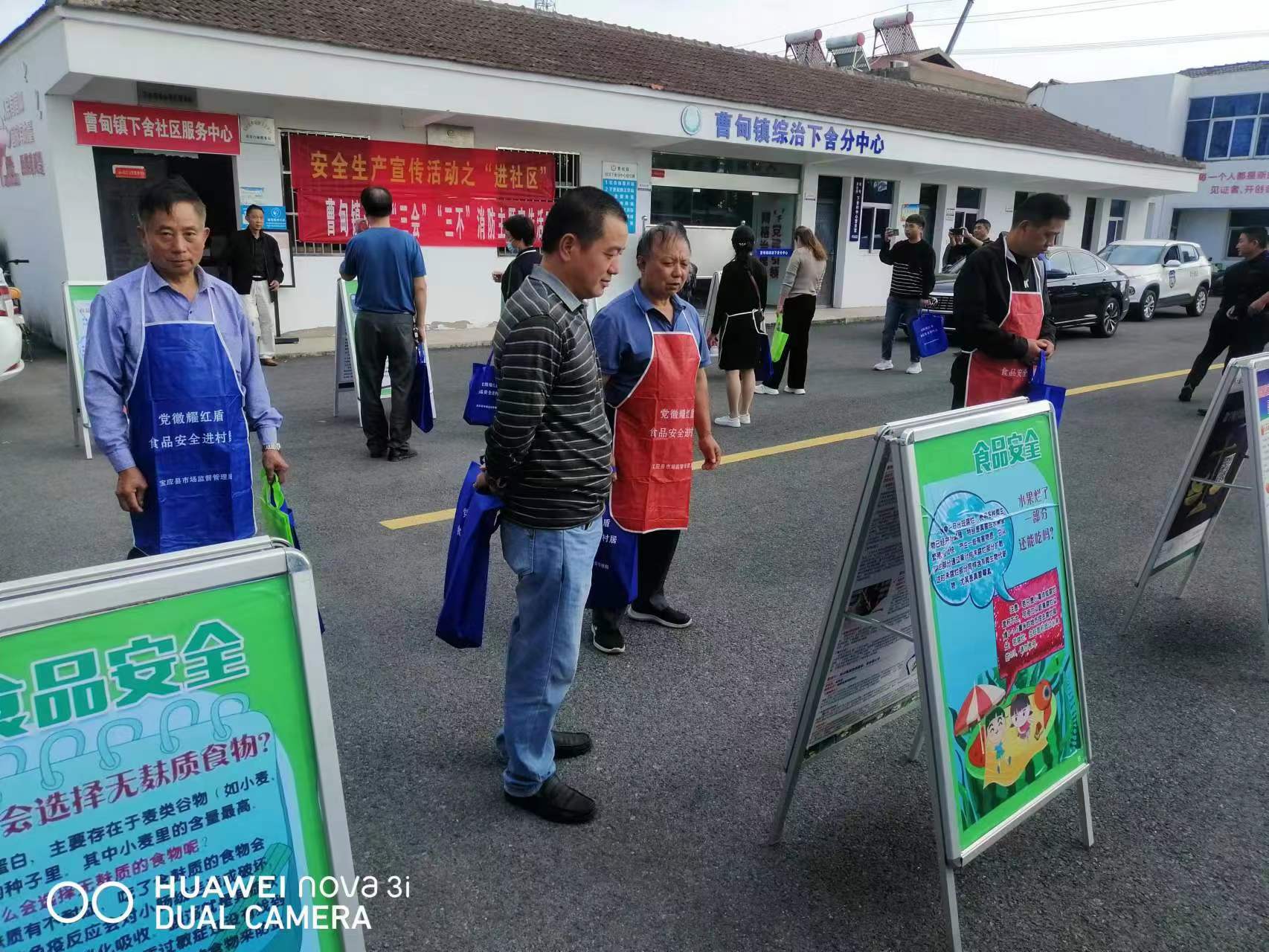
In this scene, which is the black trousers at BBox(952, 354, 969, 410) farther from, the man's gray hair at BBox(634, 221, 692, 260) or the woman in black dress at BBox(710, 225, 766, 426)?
the woman in black dress at BBox(710, 225, 766, 426)

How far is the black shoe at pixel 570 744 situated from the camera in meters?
3.16

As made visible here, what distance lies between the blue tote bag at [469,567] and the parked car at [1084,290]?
516 inches

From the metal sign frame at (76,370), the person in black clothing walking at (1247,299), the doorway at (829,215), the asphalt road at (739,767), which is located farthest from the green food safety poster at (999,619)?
the doorway at (829,215)

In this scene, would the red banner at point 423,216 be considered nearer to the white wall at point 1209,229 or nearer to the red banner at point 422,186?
the red banner at point 422,186

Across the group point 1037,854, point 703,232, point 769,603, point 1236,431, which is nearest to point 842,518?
point 769,603

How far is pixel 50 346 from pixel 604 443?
468 inches

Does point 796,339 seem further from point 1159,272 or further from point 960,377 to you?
point 1159,272

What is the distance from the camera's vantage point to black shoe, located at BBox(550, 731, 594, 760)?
10.4 ft

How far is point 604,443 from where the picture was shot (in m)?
2.74

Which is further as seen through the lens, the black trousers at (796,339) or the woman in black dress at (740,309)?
A: the black trousers at (796,339)

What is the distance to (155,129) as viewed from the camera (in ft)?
35.9

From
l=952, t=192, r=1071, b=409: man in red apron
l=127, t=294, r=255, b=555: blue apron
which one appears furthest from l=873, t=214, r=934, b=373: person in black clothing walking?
l=127, t=294, r=255, b=555: blue apron

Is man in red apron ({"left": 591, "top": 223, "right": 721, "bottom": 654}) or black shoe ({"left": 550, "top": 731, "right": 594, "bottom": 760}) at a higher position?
man in red apron ({"left": 591, "top": 223, "right": 721, "bottom": 654})

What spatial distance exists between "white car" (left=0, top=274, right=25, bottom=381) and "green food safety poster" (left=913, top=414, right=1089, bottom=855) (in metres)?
8.01
